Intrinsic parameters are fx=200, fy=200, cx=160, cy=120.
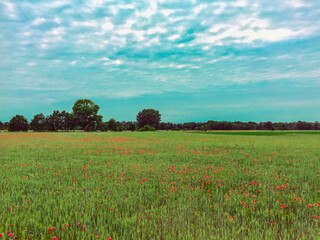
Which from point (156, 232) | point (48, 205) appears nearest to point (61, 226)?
point (48, 205)

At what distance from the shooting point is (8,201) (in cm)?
518

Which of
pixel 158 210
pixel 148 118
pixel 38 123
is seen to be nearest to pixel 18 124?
pixel 38 123

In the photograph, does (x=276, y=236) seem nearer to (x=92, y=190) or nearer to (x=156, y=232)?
(x=156, y=232)

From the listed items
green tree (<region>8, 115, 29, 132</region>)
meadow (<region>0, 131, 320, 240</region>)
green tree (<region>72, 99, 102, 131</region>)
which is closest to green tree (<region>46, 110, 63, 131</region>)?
green tree (<region>8, 115, 29, 132</region>)

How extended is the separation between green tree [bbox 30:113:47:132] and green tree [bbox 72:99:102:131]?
1234 inches

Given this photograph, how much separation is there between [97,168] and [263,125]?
100 m

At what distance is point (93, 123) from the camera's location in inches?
3765

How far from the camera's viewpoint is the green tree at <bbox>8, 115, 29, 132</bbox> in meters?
106

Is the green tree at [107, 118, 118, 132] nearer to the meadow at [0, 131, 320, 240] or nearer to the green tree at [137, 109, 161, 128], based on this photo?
the green tree at [137, 109, 161, 128]

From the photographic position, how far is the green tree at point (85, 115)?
93.2 meters

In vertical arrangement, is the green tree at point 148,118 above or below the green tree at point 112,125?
above

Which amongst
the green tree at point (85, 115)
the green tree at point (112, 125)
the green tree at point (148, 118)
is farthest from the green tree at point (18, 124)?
the green tree at point (148, 118)

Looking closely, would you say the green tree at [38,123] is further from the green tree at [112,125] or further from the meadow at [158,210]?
the meadow at [158,210]

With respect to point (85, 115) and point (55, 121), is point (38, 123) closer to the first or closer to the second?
point (55, 121)
